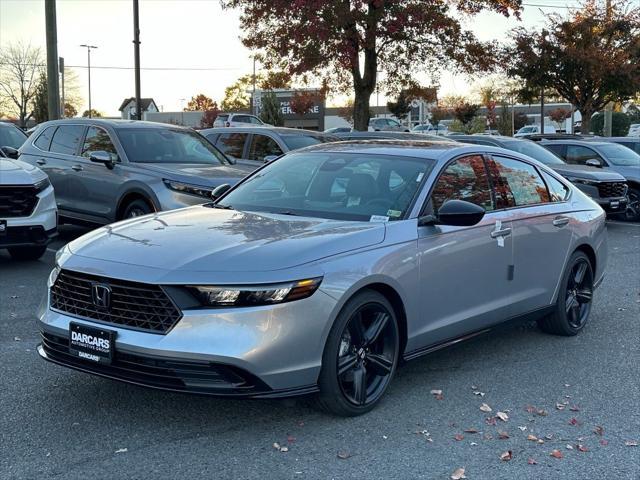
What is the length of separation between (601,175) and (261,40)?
32.1ft

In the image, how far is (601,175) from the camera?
45.6ft

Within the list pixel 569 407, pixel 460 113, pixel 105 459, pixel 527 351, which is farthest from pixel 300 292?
pixel 460 113

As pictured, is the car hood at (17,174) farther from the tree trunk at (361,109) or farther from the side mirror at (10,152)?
the tree trunk at (361,109)

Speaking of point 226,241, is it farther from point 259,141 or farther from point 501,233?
point 259,141

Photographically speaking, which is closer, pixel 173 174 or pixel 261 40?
pixel 173 174

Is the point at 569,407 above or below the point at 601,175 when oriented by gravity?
below

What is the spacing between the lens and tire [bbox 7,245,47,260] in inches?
375

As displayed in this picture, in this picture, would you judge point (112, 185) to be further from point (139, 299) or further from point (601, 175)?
point (601, 175)

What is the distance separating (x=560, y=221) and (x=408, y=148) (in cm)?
149

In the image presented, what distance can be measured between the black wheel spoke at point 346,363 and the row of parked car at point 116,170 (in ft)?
11.5

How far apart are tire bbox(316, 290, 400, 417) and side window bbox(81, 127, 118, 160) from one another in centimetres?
671

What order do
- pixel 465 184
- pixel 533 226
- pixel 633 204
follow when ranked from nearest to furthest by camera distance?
pixel 465 184, pixel 533 226, pixel 633 204

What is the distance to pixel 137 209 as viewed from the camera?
9.84 metres

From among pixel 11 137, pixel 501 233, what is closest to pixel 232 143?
pixel 11 137
